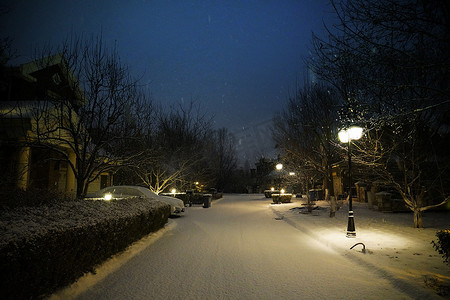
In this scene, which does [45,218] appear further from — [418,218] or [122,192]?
[418,218]

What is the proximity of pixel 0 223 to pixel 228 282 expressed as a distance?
3531mm

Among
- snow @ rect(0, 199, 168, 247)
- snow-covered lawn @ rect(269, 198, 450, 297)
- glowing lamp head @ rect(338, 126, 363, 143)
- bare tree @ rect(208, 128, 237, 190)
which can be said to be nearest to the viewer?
snow @ rect(0, 199, 168, 247)

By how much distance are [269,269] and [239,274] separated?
0.68 metres

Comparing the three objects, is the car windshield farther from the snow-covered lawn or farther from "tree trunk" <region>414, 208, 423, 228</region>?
"tree trunk" <region>414, 208, 423, 228</region>

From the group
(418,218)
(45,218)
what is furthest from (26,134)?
(418,218)

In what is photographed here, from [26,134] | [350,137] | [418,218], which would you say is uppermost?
[26,134]

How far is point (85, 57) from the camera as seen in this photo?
9.25m

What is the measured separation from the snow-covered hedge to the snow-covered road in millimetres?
487

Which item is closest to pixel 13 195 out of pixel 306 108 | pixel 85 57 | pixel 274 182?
pixel 85 57

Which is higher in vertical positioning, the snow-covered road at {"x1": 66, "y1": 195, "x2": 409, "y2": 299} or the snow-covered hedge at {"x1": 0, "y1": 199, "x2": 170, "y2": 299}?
the snow-covered hedge at {"x1": 0, "y1": 199, "x2": 170, "y2": 299}

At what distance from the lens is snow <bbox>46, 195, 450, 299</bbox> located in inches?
163

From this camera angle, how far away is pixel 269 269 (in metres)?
5.30

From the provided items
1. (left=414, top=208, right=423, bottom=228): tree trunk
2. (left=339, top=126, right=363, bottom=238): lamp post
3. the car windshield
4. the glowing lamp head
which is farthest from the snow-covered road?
the car windshield

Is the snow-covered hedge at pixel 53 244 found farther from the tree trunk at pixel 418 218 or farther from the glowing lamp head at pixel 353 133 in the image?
the tree trunk at pixel 418 218
